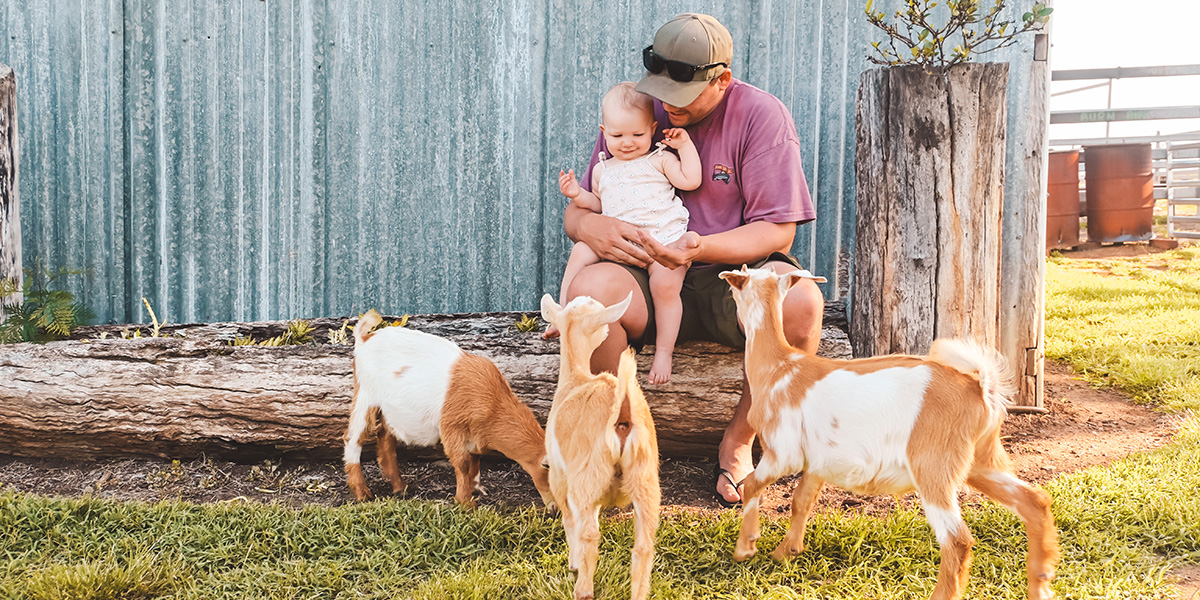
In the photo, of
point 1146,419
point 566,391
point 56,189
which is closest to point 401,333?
point 566,391

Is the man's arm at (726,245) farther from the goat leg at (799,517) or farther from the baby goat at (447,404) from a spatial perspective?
the goat leg at (799,517)

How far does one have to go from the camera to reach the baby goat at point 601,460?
8.07ft

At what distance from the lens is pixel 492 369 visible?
3.31 metres

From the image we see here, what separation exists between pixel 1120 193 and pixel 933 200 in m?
8.67

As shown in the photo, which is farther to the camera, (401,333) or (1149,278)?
(1149,278)

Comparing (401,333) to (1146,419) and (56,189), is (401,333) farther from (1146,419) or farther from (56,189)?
(1146,419)

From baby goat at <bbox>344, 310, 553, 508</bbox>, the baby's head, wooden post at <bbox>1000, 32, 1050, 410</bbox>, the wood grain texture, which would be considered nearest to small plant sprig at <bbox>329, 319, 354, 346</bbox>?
baby goat at <bbox>344, 310, 553, 508</bbox>

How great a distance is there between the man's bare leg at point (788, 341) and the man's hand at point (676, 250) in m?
0.31

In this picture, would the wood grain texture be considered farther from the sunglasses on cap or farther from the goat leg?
the goat leg

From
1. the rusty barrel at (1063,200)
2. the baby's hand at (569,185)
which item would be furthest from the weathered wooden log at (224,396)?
the rusty barrel at (1063,200)

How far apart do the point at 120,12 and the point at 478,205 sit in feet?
7.23

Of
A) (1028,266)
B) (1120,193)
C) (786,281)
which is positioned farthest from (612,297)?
(1120,193)

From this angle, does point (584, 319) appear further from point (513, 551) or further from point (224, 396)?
point (224, 396)

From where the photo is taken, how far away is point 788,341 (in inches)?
130
